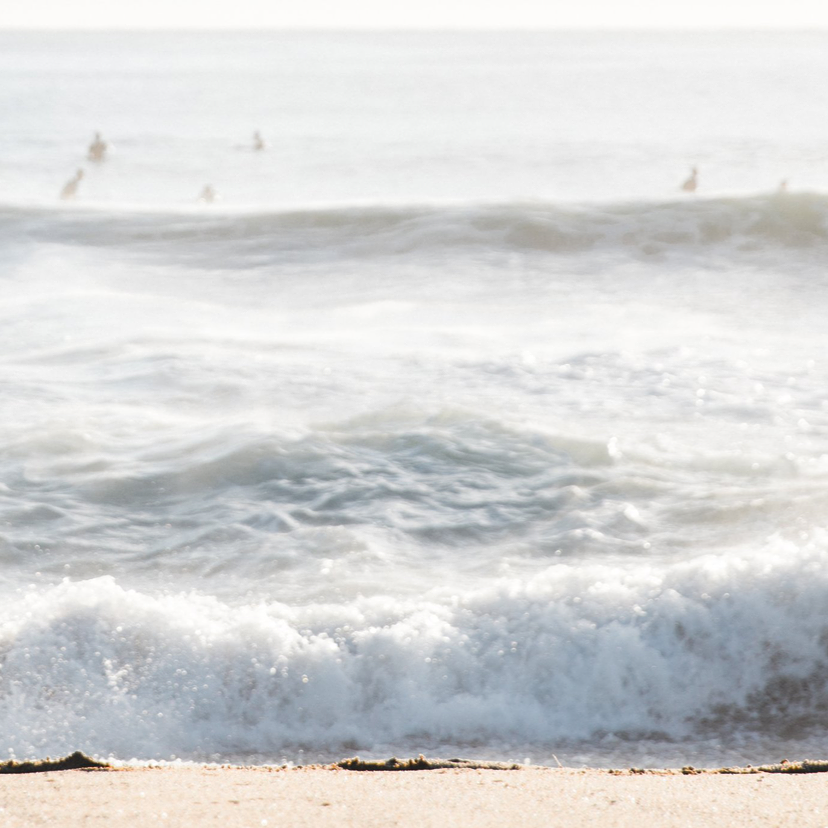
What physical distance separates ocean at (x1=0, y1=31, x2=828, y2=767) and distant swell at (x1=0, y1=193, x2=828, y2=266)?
0.18 ft

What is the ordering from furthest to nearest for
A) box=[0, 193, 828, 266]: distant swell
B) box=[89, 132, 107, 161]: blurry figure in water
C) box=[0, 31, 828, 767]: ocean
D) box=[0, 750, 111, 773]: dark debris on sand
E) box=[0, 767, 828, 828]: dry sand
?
1. box=[89, 132, 107, 161]: blurry figure in water
2. box=[0, 193, 828, 266]: distant swell
3. box=[0, 31, 828, 767]: ocean
4. box=[0, 750, 111, 773]: dark debris on sand
5. box=[0, 767, 828, 828]: dry sand

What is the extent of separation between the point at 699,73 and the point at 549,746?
70669mm

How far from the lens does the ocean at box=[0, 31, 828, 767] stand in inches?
147

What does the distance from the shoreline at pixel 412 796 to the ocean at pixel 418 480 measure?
1.69 feet

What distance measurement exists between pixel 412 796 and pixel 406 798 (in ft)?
0.07

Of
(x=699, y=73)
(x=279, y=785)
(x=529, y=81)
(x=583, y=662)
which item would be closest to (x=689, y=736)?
(x=583, y=662)

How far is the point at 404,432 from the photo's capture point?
6398 millimetres

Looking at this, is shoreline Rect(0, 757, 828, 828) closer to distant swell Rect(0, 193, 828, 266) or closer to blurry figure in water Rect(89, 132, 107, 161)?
distant swell Rect(0, 193, 828, 266)

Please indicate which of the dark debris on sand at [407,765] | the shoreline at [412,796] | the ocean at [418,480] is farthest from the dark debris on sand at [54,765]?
the dark debris on sand at [407,765]

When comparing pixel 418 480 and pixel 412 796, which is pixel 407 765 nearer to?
pixel 412 796

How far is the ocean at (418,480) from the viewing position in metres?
3.74

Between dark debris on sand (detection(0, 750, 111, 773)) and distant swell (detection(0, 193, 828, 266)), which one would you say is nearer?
dark debris on sand (detection(0, 750, 111, 773))

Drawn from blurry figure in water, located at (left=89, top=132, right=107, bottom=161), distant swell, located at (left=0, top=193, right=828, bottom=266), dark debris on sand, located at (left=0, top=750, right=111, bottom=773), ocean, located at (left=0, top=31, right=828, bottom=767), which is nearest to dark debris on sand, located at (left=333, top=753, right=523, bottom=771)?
ocean, located at (left=0, top=31, right=828, bottom=767)

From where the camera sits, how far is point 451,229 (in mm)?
13180
